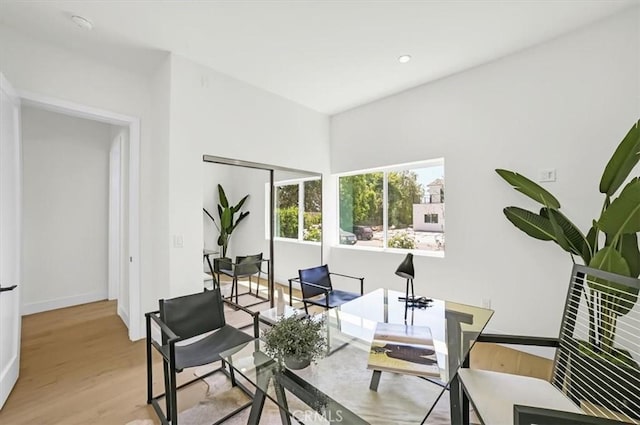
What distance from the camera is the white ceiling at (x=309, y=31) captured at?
2.15 meters

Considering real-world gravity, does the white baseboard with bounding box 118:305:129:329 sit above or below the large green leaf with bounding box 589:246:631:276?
below

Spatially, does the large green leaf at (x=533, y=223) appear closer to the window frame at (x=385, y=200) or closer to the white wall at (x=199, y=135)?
the window frame at (x=385, y=200)

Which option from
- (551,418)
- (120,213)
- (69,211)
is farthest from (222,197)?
(551,418)

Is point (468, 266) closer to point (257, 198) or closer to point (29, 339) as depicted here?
point (257, 198)

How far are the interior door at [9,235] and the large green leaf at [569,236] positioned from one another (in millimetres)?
3880

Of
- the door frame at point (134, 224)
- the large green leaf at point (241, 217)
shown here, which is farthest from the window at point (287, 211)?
the door frame at point (134, 224)

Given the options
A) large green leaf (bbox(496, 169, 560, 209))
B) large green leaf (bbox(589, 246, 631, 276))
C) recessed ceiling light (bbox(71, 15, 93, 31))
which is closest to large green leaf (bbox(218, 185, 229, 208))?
recessed ceiling light (bbox(71, 15, 93, 31))

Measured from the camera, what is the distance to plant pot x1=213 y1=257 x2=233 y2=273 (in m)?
3.17

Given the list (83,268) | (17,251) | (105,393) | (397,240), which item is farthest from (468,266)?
(83,268)

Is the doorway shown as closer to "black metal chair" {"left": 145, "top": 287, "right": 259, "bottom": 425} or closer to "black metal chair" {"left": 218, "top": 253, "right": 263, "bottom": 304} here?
"black metal chair" {"left": 218, "top": 253, "right": 263, "bottom": 304}

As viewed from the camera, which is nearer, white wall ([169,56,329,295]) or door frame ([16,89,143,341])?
white wall ([169,56,329,295])

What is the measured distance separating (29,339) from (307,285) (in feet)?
9.64

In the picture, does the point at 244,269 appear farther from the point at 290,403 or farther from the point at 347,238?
the point at 290,403

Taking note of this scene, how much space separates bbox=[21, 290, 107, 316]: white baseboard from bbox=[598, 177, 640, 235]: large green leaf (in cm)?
571
